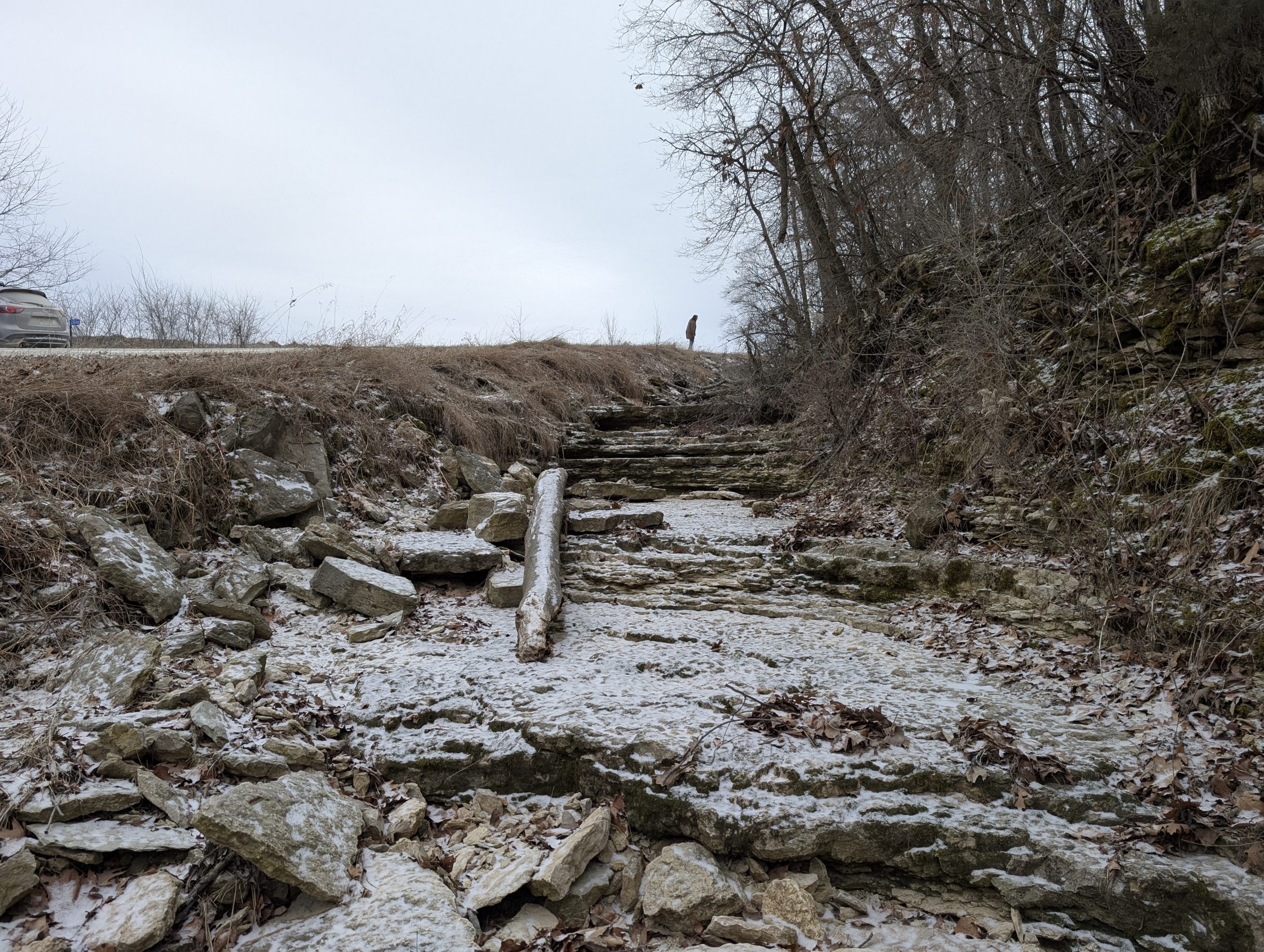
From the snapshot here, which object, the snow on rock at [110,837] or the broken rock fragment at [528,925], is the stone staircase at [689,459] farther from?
the snow on rock at [110,837]

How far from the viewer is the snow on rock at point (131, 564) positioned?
12.5 ft

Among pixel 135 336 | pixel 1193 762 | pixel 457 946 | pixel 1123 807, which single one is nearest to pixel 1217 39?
pixel 1193 762

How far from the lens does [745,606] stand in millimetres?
4906

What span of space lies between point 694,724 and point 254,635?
279 cm

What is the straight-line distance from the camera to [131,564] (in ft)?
12.7

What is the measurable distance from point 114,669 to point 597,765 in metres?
2.40

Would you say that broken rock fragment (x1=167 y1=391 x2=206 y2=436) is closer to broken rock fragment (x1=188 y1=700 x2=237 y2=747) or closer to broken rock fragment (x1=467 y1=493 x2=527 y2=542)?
broken rock fragment (x1=467 y1=493 x2=527 y2=542)

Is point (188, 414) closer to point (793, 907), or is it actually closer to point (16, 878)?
point (16, 878)

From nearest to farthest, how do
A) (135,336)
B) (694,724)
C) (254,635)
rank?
(694,724) → (254,635) → (135,336)

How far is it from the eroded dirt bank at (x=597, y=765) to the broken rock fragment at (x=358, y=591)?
3cm

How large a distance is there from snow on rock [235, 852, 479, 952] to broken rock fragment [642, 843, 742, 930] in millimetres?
663

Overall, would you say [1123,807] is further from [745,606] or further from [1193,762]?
[745,606]

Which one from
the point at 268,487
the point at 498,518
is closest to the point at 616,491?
the point at 498,518

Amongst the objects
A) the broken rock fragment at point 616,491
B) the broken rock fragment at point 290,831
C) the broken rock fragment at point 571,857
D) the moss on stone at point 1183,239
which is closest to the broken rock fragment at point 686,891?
the broken rock fragment at point 571,857
